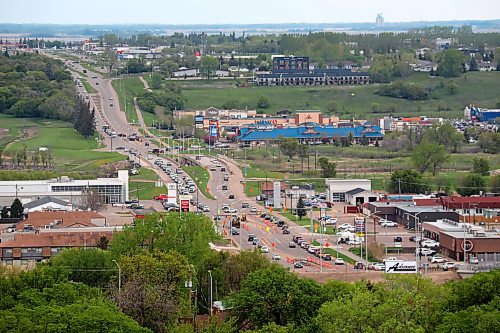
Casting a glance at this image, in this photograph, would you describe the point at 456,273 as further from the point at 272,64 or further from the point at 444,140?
the point at 272,64

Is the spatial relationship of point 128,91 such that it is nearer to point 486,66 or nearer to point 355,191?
point 486,66

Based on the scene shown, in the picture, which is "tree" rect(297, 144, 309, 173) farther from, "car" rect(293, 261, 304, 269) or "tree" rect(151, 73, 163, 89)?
"tree" rect(151, 73, 163, 89)

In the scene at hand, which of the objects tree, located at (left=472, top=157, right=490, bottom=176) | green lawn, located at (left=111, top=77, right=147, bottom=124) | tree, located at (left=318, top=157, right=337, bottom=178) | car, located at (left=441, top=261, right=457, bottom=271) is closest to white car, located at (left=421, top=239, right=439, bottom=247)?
car, located at (left=441, top=261, right=457, bottom=271)

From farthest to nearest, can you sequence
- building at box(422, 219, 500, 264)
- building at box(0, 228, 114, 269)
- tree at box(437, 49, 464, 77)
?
tree at box(437, 49, 464, 77) < building at box(422, 219, 500, 264) < building at box(0, 228, 114, 269)

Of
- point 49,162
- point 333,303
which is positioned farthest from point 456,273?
point 49,162

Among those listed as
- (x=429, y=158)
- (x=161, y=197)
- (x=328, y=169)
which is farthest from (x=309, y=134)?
(x=161, y=197)

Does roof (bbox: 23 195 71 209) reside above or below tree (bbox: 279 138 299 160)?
above
